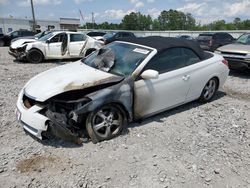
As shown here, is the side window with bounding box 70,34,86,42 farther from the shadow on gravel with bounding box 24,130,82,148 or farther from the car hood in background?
the shadow on gravel with bounding box 24,130,82,148

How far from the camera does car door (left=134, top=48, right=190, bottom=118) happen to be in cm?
439

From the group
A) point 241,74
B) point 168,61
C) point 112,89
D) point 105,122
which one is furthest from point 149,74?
point 241,74

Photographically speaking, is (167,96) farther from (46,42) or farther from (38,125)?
(46,42)

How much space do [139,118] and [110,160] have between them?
1141 millimetres

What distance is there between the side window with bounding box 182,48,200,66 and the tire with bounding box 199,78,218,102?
72 centimetres

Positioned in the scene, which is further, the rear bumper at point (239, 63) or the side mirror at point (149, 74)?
the rear bumper at point (239, 63)

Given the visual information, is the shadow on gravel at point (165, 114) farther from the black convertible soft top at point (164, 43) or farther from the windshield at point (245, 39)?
the windshield at point (245, 39)

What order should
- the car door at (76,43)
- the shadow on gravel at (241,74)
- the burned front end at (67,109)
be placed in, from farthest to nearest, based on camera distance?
the car door at (76,43), the shadow on gravel at (241,74), the burned front end at (67,109)

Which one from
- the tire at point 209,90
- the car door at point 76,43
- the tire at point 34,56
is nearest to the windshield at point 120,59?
the tire at point 209,90

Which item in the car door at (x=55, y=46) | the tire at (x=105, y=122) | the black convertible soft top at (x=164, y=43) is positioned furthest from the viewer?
the car door at (x=55, y=46)

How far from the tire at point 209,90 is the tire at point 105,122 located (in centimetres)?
241

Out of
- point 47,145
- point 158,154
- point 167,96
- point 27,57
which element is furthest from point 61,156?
point 27,57

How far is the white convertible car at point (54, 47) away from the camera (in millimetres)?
11798

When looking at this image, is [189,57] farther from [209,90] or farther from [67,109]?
[67,109]
